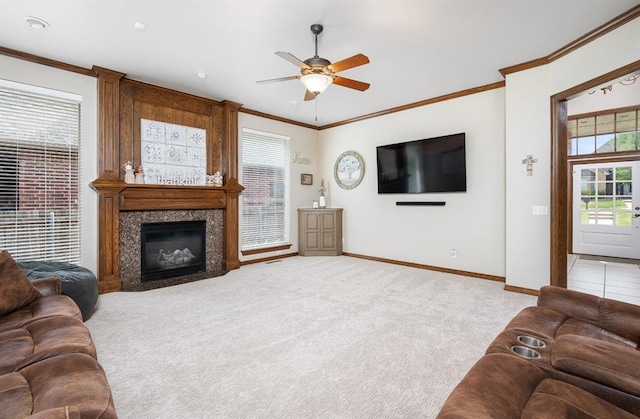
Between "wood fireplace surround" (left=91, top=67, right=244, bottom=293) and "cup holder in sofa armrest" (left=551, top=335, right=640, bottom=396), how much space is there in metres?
4.70

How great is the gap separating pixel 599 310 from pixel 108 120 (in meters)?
5.35

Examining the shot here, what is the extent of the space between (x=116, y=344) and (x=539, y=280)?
184 inches

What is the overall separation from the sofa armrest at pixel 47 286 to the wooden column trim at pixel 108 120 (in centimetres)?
195

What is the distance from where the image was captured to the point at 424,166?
5219 mm

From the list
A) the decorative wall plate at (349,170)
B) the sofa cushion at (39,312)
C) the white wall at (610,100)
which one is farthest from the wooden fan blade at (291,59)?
the white wall at (610,100)

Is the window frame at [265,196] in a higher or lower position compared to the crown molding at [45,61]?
lower

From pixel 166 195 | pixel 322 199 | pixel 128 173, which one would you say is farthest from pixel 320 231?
pixel 128 173

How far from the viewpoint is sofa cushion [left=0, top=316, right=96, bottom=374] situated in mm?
1445

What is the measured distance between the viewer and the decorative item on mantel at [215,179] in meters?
5.14

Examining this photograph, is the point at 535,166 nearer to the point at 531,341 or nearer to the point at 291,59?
the point at 531,341

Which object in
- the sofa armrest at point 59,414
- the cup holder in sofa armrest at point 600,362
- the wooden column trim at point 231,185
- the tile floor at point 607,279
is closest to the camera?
the sofa armrest at point 59,414

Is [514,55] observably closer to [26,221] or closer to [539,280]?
[539,280]

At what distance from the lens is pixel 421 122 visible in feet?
17.5

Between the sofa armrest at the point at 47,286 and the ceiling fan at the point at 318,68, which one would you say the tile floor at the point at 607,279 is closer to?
the ceiling fan at the point at 318,68
